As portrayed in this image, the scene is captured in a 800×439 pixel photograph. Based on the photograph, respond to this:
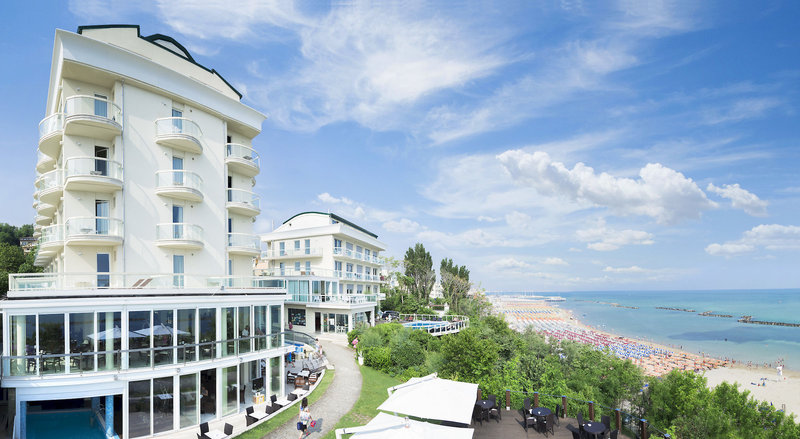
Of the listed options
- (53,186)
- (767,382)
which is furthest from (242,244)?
(767,382)

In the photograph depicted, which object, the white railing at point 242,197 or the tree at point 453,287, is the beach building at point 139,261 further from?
the tree at point 453,287

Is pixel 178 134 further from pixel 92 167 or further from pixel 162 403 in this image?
pixel 162 403

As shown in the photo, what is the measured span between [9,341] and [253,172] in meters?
14.1

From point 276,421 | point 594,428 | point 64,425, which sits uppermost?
point 594,428

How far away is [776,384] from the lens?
4116cm

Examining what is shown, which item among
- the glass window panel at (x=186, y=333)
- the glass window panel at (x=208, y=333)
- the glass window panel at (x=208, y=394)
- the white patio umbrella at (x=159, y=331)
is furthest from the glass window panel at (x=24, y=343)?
the glass window panel at (x=208, y=394)

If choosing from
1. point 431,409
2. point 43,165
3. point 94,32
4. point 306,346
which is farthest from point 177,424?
point 43,165

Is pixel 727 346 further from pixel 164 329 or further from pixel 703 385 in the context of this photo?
pixel 164 329

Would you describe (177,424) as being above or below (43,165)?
below

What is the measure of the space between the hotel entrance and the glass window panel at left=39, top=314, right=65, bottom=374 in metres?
1.37

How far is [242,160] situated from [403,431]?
18268mm

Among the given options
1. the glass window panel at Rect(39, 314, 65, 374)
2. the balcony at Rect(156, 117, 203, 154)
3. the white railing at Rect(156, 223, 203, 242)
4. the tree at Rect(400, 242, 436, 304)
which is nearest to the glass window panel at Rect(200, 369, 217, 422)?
the glass window panel at Rect(39, 314, 65, 374)

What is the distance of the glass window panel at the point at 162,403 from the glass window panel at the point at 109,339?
1.52 meters

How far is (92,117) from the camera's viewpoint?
55.3ft
